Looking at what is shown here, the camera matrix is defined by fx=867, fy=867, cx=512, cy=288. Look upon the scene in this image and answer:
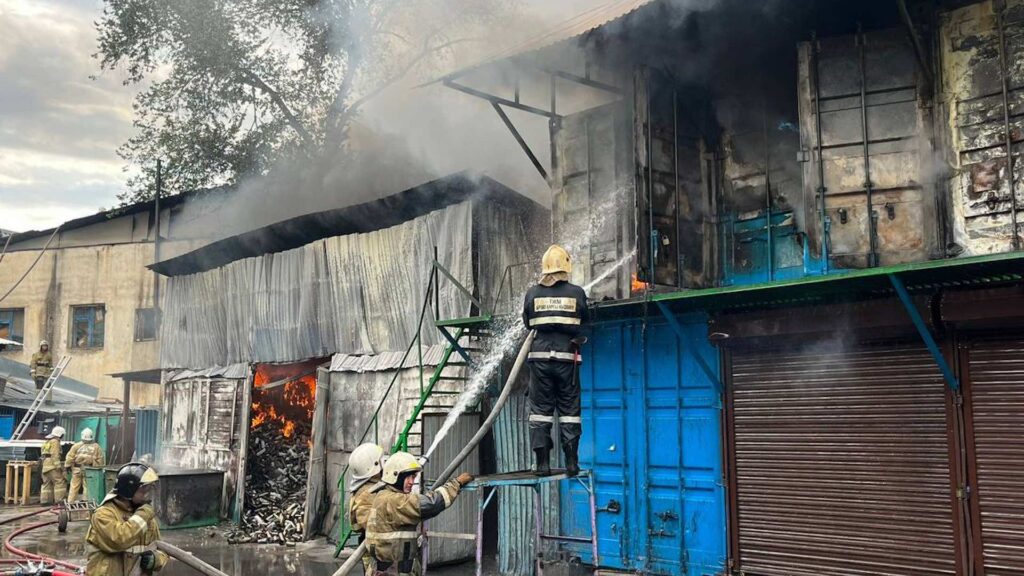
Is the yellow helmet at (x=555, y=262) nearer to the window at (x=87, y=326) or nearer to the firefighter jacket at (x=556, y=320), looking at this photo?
the firefighter jacket at (x=556, y=320)

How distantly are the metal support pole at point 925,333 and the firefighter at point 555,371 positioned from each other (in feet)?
9.21

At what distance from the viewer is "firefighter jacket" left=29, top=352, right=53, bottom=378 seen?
87.0 ft

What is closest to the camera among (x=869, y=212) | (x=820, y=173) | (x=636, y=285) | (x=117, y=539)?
(x=117, y=539)

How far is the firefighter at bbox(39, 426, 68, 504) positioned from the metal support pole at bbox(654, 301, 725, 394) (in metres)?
16.1

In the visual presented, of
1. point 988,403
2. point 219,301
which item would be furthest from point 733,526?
point 219,301

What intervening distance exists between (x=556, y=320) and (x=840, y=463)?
138 inches

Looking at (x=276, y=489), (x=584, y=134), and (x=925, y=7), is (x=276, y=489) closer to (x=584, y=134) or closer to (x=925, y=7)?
(x=584, y=134)

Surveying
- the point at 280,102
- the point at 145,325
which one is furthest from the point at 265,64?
the point at 145,325

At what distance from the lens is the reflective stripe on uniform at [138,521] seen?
653 centimetres

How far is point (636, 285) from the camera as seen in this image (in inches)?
424

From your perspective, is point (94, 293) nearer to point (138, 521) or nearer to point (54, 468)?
point (54, 468)

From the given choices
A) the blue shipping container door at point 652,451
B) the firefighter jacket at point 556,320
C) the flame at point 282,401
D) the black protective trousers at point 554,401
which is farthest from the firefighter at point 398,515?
the flame at point 282,401

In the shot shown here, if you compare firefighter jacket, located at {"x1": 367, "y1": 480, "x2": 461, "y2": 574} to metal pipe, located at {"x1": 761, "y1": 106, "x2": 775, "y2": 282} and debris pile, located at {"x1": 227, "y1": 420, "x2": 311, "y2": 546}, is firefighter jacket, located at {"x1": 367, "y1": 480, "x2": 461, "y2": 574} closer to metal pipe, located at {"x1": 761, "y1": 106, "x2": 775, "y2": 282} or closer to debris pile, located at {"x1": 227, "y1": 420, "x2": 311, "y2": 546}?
metal pipe, located at {"x1": 761, "y1": 106, "x2": 775, "y2": 282}

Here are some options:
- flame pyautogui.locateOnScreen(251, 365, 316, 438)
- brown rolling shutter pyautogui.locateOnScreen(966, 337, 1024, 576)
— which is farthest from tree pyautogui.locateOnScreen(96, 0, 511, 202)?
brown rolling shutter pyautogui.locateOnScreen(966, 337, 1024, 576)
